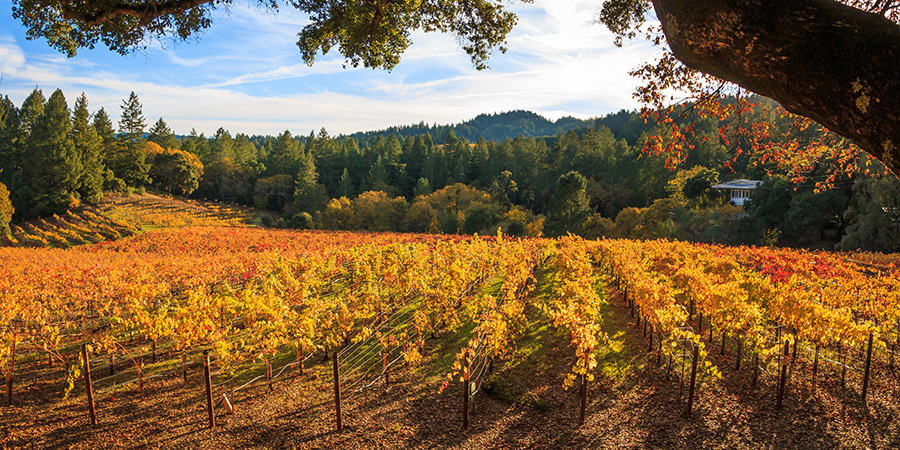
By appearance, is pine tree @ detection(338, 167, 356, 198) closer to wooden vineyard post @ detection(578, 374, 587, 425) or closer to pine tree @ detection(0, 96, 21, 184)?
pine tree @ detection(0, 96, 21, 184)

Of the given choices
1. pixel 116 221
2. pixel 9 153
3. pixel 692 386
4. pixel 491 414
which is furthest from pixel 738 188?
pixel 9 153

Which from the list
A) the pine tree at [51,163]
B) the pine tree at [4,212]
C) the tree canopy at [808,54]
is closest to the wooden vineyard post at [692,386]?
the tree canopy at [808,54]

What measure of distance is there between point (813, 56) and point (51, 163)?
5808 cm

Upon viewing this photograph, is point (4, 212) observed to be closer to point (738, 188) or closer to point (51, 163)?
point (51, 163)

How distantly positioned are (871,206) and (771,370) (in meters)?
23.7

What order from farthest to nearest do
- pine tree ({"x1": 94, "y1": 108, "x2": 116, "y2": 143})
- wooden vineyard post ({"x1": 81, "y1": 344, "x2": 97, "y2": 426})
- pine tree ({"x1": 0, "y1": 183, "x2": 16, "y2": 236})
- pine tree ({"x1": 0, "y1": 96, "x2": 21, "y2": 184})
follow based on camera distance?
pine tree ({"x1": 94, "y1": 108, "x2": 116, "y2": 143}), pine tree ({"x1": 0, "y1": 96, "x2": 21, "y2": 184}), pine tree ({"x1": 0, "y1": 183, "x2": 16, "y2": 236}), wooden vineyard post ({"x1": 81, "y1": 344, "x2": 97, "y2": 426})

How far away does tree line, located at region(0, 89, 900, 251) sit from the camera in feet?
96.1

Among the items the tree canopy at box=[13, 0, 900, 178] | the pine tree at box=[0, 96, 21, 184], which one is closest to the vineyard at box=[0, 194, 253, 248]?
the pine tree at box=[0, 96, 21, 184]

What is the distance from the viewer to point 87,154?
45.3 meters

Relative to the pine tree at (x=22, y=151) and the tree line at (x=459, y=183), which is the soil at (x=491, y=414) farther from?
the pine tree at (x=22, y=151)

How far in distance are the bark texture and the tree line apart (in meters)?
20.6

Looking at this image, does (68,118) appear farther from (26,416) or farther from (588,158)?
(588,158)

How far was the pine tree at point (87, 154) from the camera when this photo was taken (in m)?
44.2

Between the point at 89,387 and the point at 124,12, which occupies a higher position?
the point at 124,12
